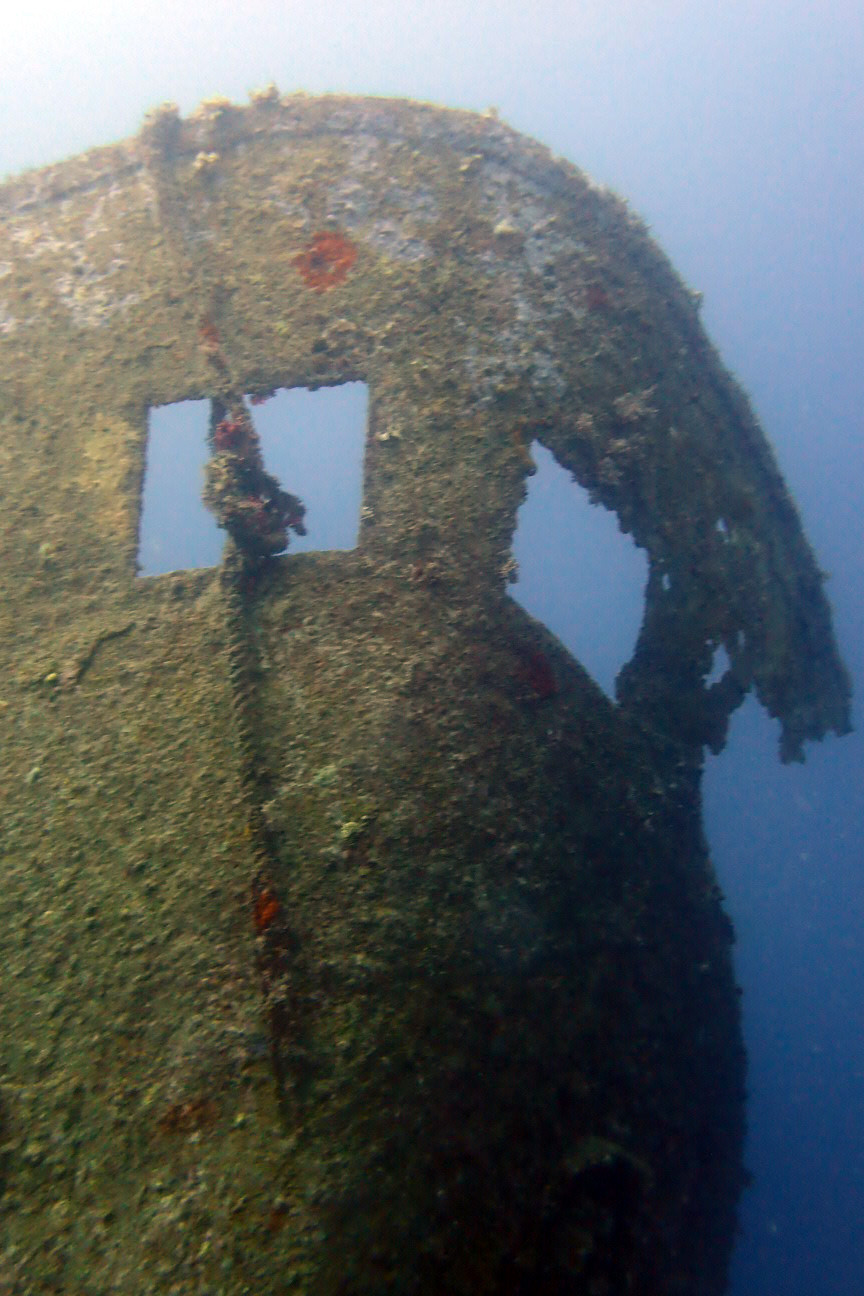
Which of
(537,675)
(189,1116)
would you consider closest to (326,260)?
(537,675)

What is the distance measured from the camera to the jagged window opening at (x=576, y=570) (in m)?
82.0

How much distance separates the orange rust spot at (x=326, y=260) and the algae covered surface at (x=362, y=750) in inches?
3.0

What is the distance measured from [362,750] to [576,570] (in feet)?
288

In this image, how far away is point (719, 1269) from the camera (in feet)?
16.5

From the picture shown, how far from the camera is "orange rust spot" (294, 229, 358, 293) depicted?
518cm

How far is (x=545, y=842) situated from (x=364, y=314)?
3.65 meters

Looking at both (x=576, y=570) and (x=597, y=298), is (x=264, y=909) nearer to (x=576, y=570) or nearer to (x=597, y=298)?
(x=597, y=298)

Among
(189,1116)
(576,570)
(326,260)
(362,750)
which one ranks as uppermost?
(576,570)

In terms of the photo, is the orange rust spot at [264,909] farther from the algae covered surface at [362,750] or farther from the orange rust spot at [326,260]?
the orange rust spot at [326,260]

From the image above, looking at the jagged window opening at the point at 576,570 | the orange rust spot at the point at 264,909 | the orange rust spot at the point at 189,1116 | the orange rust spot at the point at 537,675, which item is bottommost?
the orange rust spot at the point at 189,1116

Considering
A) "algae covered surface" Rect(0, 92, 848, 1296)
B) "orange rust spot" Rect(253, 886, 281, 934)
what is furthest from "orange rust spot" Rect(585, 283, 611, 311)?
"orange rust spot" Rect(253, 886, 281, 934)

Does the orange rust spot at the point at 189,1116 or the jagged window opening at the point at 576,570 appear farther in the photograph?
the jagged window opening at the point at 576,570

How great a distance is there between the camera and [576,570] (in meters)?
89.2

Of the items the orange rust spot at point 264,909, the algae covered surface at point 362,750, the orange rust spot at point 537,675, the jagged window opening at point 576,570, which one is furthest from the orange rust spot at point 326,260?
the jagged window opening at point 576,570
